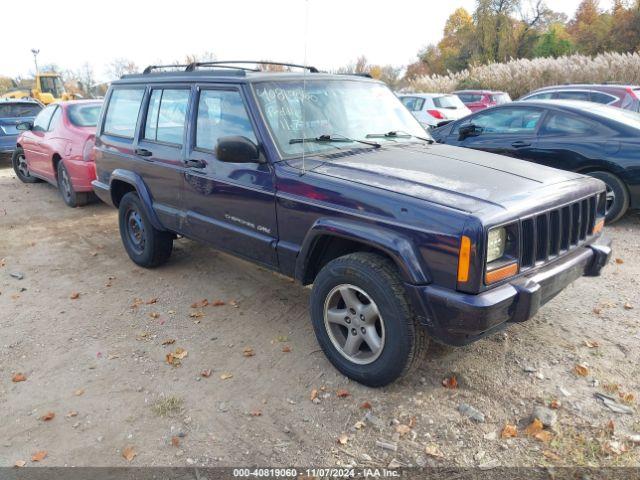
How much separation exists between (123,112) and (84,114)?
3.28 meters

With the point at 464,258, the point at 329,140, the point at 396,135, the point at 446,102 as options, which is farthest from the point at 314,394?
the point at 446,102

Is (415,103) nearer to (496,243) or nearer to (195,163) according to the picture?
(195,163)

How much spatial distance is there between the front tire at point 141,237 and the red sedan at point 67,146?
97.9 inches

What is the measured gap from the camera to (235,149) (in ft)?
11.2

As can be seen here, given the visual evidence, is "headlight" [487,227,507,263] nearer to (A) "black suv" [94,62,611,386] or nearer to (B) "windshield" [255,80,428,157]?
(A) "black suv" [94,62,611,386]

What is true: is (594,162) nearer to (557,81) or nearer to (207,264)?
(207,264)

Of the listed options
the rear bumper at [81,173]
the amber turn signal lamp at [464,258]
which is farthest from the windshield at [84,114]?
the amber turn signal lamp at [464,258]

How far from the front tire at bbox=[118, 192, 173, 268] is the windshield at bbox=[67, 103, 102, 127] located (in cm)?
317

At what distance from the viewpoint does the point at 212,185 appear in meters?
4.07

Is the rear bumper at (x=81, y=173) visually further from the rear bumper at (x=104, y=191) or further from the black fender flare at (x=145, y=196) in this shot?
the black fender flare at (x=145, y=196)

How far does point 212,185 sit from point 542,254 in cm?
251

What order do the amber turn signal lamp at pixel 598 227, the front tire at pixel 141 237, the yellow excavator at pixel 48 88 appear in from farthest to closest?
the yellow excavator at pixel 48 88 → the front tire at pixel 141 237 → the amber turn signal lamp at pixel 598 227

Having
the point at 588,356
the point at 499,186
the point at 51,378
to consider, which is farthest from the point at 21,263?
the point at 588,356

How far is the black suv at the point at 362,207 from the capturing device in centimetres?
275
